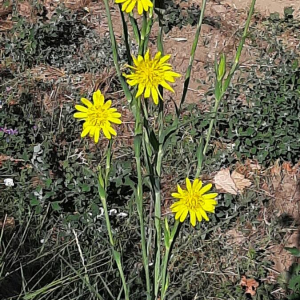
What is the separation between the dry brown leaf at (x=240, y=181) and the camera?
109 inches

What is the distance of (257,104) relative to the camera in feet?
9.74

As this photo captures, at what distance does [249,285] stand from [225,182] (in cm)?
58

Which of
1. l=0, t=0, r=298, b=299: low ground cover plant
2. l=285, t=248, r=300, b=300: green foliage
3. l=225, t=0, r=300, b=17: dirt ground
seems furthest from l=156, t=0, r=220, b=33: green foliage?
l=285, t=248, r=300, b=300: green foliage

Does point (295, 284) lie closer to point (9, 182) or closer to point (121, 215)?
point (121, 215)

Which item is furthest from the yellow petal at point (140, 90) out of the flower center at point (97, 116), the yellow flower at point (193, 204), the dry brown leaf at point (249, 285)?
the dry brown leaf at point (249, 285)

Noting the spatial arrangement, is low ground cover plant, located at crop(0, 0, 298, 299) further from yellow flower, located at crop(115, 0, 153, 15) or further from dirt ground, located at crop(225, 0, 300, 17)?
dirt ground, located at crop(225, 0, 300, 17)

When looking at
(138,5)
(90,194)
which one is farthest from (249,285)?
(138,5)

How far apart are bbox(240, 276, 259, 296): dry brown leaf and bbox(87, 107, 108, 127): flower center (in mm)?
1261

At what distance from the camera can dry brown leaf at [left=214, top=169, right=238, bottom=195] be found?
8.96 feet

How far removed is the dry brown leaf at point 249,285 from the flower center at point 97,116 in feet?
4.14

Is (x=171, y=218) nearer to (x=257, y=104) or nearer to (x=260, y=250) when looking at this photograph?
(x=260, y=250)

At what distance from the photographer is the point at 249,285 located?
2330 mm

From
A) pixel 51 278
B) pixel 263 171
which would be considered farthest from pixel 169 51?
pixel 51 278

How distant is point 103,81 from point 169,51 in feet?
1.67
